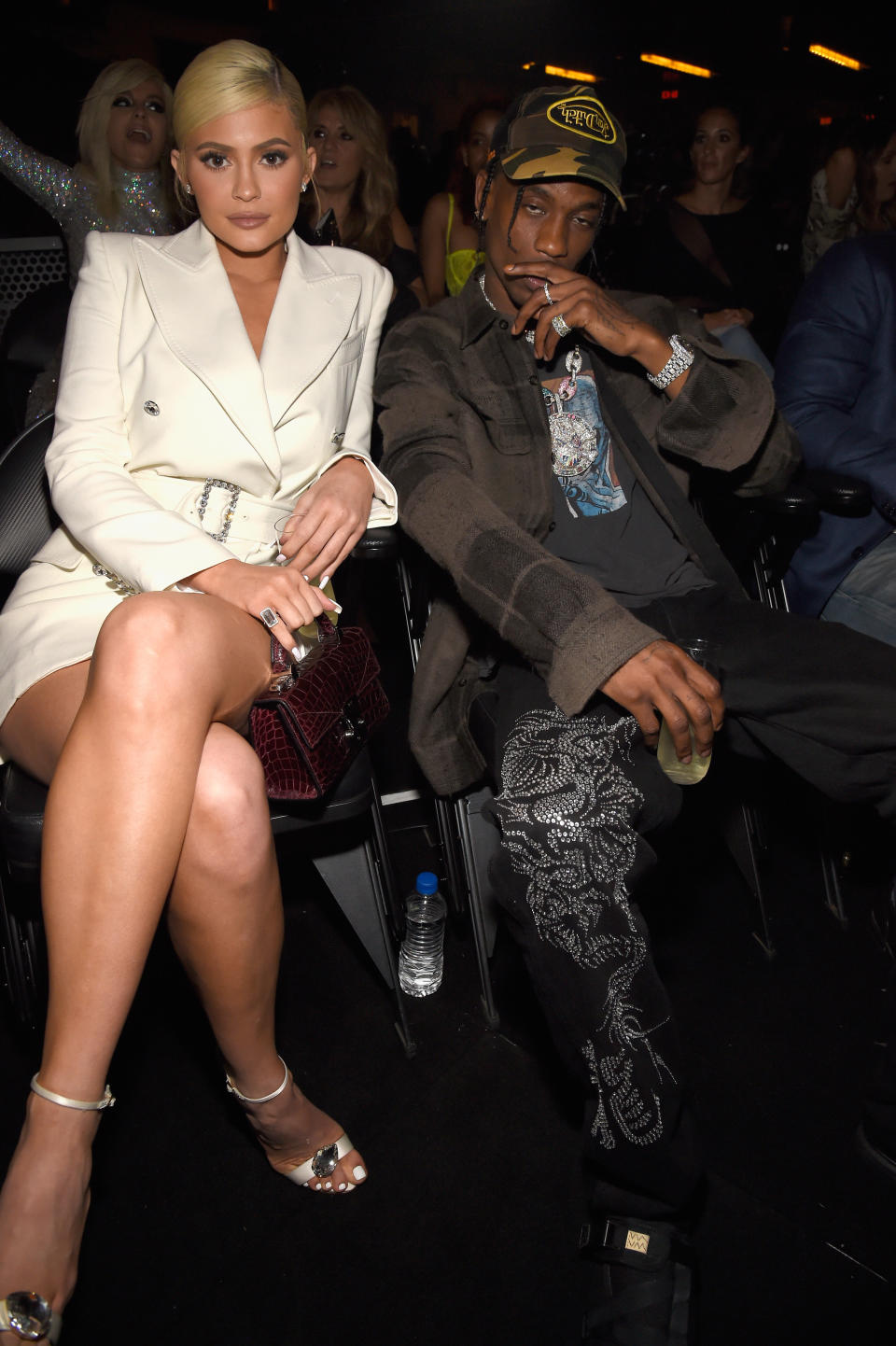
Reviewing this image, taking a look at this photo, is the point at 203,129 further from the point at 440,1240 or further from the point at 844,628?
the point at 440,1240

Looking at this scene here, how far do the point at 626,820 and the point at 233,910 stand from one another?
585 mm

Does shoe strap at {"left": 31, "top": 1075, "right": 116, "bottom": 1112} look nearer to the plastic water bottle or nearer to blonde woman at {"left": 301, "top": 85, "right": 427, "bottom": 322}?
the plastic water bottle

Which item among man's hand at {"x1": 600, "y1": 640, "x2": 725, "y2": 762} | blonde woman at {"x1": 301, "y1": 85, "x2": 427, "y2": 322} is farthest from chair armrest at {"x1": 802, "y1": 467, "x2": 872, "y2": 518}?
blonde woman at {"x1": 301, "y1": 85, "x2": 427, "y2": 322}

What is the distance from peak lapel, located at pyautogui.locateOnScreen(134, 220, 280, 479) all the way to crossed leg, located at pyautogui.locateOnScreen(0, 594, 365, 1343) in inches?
15.0

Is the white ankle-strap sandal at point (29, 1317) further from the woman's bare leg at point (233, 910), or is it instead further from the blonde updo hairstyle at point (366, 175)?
the blonde updo hairstyle at point (366, 175)

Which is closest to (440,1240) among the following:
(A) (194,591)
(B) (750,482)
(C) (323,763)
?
(C) (323,763)

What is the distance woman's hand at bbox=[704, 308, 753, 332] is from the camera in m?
3.28

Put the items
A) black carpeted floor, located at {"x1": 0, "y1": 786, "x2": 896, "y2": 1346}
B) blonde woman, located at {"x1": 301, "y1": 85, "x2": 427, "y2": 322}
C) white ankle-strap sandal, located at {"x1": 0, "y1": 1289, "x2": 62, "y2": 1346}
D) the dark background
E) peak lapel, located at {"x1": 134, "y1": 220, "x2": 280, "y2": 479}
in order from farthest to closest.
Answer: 1. the dark background
2. blonde woman, located at {"x1": 301, "y1": 85, "x2": 427, "y2": 322}
3. peak lapel, located at {"x1": 134, "y1": 220, "x2": 280, "y2": 479}
4. black carpeted floor, located at {"x1": 0, "y1": 786, "x2": 896, "y2": 1346}
5. white ankle-strap sandal, located at {"x1": 0, "y1": 1289, "x2": 62, "y2": 1346}

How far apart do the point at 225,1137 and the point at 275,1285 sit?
0.30 m

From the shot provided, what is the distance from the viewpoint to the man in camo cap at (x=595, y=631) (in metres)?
1.24

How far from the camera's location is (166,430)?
152cm

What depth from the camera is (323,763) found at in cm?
139

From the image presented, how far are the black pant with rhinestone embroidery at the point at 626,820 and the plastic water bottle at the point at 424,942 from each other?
23.8 inches

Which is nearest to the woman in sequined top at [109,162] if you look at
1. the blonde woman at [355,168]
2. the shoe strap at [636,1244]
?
the blonde woman at [355,168]
